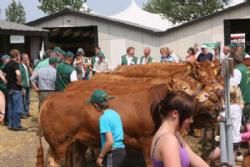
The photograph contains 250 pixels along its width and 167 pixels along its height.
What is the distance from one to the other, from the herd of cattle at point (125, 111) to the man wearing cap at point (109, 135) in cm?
101

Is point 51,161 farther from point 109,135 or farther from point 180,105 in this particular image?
point 180,105

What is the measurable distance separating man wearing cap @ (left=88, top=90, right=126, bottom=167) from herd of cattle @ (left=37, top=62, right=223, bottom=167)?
1009mm

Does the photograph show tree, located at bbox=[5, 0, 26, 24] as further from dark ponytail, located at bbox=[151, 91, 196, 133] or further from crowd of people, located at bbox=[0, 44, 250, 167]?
dark ponytail, located at bbox=[151, 91, 196, 133]

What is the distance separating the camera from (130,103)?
25.1ft

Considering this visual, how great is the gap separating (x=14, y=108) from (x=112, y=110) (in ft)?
23.1

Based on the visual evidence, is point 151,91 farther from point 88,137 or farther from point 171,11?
point 171,11

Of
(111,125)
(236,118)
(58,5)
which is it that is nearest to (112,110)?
(111,125)

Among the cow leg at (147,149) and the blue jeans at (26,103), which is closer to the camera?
the cow leg at (147,149)

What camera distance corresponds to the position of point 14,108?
13023 millimetres

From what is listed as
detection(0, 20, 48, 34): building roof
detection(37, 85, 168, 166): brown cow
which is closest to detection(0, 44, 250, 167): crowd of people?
detection(37, 85, 168, 166): brown cow

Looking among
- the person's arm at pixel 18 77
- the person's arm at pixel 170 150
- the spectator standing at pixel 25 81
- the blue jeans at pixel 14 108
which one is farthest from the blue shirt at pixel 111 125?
the spectator standing at pixel 25 81

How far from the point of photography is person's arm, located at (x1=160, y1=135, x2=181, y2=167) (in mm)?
3301

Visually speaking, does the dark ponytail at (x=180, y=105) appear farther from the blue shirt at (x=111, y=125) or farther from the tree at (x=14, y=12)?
the tree at (x=14, y=12)

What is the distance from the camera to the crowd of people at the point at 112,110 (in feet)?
11.4
